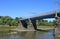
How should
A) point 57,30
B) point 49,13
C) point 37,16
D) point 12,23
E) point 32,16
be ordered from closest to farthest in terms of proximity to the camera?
point 57,30 < point 49,13 < point 37,16 < point 32,16 < point 12,23

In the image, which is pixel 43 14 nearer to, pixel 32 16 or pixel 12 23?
pixel 32 16

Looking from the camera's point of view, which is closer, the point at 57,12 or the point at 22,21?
the point at 57,12

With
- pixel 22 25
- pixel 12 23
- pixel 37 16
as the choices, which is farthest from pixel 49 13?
pixel 12 23

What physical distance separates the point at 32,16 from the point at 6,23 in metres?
73.8

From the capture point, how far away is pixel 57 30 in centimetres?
7888

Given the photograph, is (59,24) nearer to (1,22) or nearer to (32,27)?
(32,27)

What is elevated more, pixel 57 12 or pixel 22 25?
pixel 57 12

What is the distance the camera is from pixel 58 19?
3150 inches

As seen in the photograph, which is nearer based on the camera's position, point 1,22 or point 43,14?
point 43,14

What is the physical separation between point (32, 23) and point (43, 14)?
19743mm

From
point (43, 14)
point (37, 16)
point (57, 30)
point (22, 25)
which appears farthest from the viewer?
point (22, 25)

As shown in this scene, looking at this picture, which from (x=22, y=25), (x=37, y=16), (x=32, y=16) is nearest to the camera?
(x=37, y=16)

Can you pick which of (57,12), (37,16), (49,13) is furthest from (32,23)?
(57,12)

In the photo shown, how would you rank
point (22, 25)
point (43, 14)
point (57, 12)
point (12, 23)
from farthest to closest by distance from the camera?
point (12, 23) < point (22, 25) < point (43, 14) < point (57, 12)
